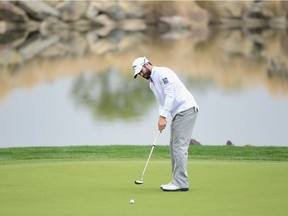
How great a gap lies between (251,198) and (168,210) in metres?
1.07

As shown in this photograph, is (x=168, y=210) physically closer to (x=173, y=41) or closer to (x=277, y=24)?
(x=173, y=41)

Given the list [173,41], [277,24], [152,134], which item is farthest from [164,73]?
[277,24]

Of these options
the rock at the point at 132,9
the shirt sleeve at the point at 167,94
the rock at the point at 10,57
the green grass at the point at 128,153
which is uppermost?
the rock at the point at 132,9

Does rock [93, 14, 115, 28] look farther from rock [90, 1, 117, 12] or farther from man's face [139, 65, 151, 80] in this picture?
man's face [139, 65, 151, 80]

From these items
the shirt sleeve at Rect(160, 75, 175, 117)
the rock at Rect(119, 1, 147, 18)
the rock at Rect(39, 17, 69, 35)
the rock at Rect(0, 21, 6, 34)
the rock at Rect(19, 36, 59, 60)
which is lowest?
the shirt sleeve at Rect(160, 75, 175, 117)

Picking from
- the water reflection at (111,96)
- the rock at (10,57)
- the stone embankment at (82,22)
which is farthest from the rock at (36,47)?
the water reflection at (111,96)

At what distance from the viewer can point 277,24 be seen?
67.6m

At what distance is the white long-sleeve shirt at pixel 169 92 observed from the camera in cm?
1138

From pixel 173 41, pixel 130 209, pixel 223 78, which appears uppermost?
pixel 173 41

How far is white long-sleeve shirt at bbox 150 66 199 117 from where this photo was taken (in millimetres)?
11383

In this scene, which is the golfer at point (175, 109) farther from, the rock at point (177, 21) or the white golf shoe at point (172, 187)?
the rock at point (177, 21)

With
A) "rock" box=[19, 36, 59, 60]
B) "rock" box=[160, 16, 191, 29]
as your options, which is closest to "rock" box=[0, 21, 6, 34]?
"rock" box=[19, 36, 59, 60]

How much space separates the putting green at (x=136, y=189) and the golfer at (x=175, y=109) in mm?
213

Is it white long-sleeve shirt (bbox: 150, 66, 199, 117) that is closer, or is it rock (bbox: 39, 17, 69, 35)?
white long-sleeve shirt (bbox: 150, 66, 199, 117)
